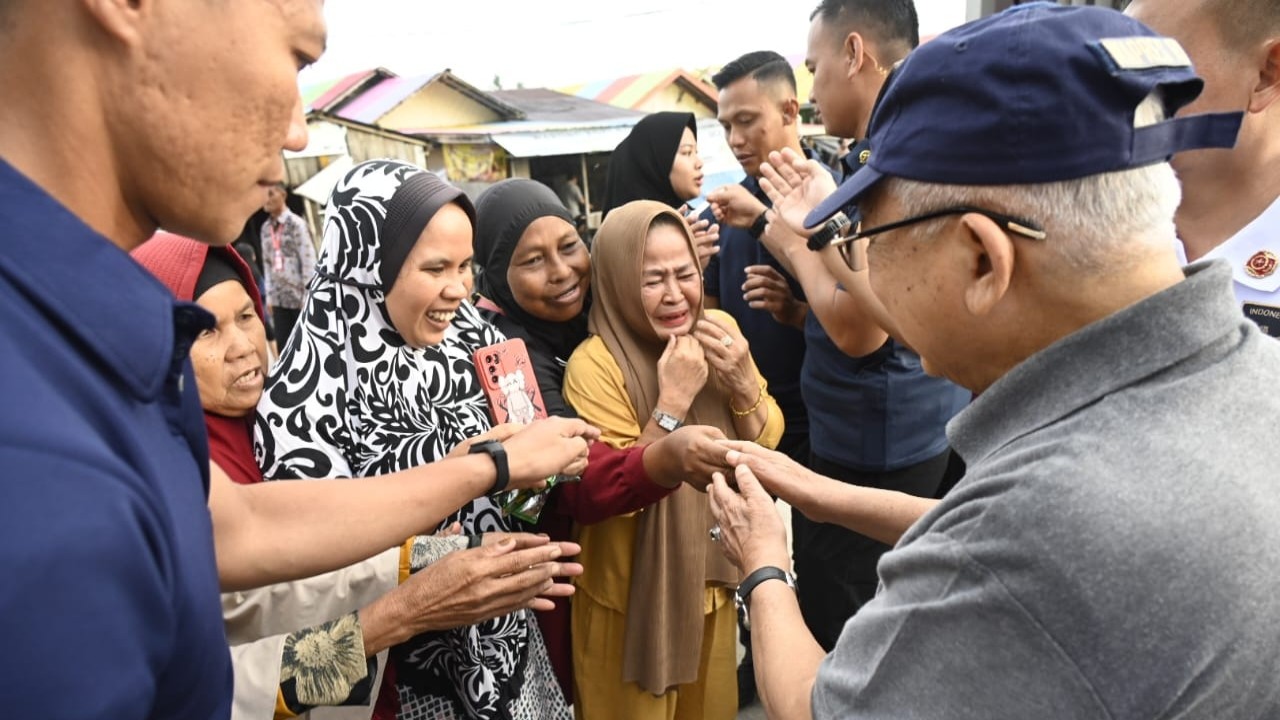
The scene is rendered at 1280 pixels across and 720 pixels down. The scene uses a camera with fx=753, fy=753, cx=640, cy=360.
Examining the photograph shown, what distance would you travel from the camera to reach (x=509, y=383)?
7.89 feet

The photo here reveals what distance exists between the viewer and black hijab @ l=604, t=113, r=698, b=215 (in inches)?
173

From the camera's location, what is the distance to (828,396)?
2.91 m

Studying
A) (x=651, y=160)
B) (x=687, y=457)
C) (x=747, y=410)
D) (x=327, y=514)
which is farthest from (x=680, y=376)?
(x=651, y=160)

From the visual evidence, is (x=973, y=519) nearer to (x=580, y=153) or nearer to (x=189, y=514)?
(x=189, y=514)

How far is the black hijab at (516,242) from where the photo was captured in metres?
2.79

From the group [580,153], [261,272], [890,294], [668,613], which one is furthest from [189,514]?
[580,153]

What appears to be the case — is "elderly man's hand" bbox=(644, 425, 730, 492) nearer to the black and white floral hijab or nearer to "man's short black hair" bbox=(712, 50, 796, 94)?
the black and white floral hijab

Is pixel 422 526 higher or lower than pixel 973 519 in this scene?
lower

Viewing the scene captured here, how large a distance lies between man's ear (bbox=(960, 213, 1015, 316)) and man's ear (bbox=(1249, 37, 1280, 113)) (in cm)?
135

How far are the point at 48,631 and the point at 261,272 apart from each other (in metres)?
9.71

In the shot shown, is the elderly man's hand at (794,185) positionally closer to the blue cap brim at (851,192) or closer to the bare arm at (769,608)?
the bare arm at (769,608)

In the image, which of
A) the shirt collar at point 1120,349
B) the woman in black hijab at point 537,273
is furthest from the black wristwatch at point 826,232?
the shirt collar at point 1120,349

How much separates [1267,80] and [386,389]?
2347 mm

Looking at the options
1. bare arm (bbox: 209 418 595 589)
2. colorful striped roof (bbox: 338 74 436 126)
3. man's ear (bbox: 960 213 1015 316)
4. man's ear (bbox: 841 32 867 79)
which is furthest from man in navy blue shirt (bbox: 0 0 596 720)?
colorful striped roof (bbox: 338 74 436 126)
